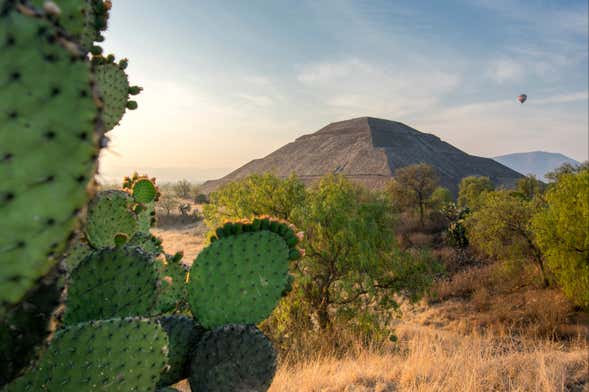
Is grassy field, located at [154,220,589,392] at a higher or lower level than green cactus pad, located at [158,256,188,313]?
lower

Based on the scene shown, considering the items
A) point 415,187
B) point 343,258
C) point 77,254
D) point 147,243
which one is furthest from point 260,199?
point 415,187

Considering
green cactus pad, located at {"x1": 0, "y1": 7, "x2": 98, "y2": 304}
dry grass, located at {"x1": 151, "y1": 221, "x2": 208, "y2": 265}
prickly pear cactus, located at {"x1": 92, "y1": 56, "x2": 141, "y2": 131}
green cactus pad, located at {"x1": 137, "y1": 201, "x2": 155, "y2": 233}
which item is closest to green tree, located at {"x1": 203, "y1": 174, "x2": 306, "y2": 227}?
green cactus pad, located at {"x1": 137, "y1": 201, "x2": 155, "y2": 233}

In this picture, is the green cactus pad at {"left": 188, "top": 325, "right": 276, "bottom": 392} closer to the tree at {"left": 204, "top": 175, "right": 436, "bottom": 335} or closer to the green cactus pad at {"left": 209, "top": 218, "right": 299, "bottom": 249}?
the green cactus pad at {"left": 209, "top": 218, "right": 299, "bottom": 249}

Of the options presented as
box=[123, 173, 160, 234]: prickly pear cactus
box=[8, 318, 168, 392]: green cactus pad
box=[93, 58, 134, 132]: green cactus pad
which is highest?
box=[93, 58, 134, 132]: green cactus pad

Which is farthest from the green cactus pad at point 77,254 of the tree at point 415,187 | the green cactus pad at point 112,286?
the tree at point 415,187

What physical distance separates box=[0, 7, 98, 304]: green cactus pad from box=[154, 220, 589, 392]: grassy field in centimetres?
443

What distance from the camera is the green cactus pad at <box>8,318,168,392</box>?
129cm

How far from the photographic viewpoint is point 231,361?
217cm

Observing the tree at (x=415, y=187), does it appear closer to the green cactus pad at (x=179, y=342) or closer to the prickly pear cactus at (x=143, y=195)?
the prickly pear cactus at (x=143, y=195)

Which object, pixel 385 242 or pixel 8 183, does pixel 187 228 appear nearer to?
pixel 385 242

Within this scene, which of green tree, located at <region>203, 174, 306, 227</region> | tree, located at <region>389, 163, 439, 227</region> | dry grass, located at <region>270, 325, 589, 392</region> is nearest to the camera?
dry grass, located at <region>270, 325, 589, 392</region>

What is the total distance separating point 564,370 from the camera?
230 inches

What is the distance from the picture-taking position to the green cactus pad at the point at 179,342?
217 centimetres

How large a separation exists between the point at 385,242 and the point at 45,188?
9.70 meters
